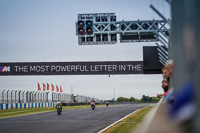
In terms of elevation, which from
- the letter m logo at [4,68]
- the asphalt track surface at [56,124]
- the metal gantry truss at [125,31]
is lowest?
the asphalt track surface at [56,124]

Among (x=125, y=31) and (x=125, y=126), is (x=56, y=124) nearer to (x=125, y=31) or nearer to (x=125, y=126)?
(x=125, y=126)

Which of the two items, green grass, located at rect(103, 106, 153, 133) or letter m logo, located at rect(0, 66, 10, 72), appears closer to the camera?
green grass, located at rect(103, 106, 153, 133)

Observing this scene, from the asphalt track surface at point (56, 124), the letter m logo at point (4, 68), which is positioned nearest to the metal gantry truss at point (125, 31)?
the asphalt track surface at point (56, 124)

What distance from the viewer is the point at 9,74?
34281 millimetres

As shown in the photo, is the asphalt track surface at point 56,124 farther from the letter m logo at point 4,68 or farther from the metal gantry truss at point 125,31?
the letter m logo at point 4,68

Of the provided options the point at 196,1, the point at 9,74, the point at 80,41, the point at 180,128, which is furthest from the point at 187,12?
the point at 9,74

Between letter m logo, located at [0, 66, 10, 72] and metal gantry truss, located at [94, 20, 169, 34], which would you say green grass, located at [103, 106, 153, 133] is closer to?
metal gantry truss, located at [94, 20, 169, 34]

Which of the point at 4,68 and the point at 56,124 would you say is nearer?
the point at 56,124

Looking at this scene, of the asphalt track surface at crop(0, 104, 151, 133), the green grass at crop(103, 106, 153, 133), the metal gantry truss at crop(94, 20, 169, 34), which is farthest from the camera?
the metal gantry truss at crop(94, 20, 169, 34)

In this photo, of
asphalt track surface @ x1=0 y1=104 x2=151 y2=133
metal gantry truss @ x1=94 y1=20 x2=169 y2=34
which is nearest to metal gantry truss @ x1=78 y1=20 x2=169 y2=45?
metal gantry truss @ x1=94 y1=20 x2=169 y2=34

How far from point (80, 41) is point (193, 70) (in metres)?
22.1

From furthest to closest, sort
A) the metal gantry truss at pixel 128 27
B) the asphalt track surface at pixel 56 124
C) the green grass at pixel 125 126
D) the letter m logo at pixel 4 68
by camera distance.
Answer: the letter m logo at pixel 4 68 < the metal gantry truss at pixel 128 27 < the asphalt track surface at pixel 56 124 < the green grass at pixel 125 126

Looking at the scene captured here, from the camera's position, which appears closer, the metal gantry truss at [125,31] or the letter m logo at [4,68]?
the metal gantry truss at [125,31]

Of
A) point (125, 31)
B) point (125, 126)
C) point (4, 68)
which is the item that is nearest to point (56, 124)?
point (125, 126)
